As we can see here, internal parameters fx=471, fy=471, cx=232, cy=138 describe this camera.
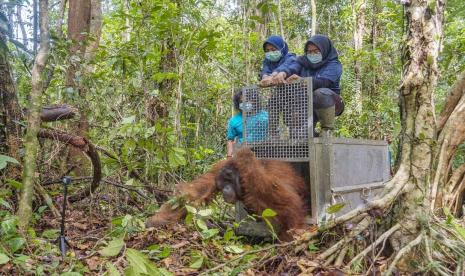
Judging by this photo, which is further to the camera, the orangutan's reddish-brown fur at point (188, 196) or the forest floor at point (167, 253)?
the orangutan's reddish-brown fur at point (188, 196)

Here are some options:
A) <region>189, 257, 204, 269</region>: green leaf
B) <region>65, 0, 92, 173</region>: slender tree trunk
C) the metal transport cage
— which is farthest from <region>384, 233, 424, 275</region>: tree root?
<region>65, 0, 92, 173</region>: slender tree trunk

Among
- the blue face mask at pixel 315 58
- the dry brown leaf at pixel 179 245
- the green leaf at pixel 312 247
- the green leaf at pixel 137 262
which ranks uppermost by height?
the blue face mask at pixel 315 58

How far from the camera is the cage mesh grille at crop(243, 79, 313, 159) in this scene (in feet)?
10.2

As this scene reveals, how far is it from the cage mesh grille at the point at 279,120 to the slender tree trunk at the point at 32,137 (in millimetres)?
1461

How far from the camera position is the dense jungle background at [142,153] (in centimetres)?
223

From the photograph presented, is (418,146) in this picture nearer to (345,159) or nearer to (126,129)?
(345,159)

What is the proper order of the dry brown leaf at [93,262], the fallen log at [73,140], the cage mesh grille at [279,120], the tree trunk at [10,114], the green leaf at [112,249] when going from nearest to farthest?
the green leaf at [112,249]
the dry brown leaf at [93,262]
the tree trunk at [10,114]
the fallen log at [73,140]
the cage mesh grille at [279,120]

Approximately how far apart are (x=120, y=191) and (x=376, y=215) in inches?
79.2

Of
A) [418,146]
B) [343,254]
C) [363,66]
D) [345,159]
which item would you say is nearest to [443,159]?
[345,159]

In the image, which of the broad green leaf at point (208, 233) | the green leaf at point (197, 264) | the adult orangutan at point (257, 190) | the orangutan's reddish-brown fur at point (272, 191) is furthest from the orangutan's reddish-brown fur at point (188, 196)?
the green leaf at point (197, 264)

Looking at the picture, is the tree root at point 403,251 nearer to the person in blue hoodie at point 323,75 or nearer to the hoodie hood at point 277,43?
the person in blue hoodie at point 323,75

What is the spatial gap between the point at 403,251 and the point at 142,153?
7.48ft

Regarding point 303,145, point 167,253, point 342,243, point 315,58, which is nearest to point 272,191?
point 303,145

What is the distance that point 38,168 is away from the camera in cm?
312
